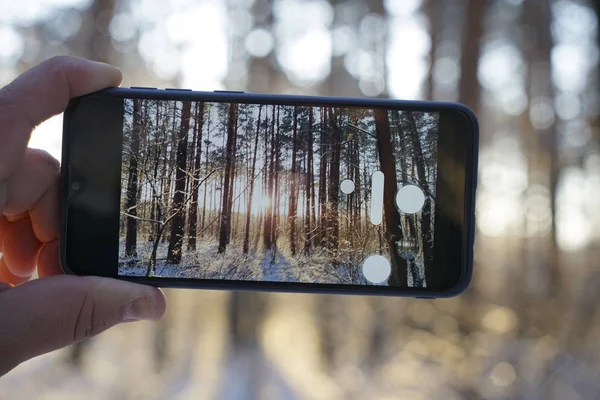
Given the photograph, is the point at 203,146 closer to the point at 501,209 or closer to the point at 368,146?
the point at 368,146

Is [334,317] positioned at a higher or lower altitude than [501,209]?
lower

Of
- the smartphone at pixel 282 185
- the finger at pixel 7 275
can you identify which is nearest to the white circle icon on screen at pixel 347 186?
the smartphone at pixel 282 185

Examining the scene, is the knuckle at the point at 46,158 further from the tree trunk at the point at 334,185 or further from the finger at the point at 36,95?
the tree trunk at the point at 334,185

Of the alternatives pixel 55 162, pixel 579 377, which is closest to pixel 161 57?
pixel 55 162

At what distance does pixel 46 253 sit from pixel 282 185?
0.31 m

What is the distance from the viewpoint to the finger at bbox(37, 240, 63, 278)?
0.52 metres

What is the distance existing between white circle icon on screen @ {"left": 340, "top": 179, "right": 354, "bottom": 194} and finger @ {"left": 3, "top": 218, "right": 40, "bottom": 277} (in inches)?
15.7

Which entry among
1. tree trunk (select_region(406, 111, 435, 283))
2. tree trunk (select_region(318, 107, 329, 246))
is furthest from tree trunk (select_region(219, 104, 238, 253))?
tree trunk (select_region(406, 111, 435, 283))

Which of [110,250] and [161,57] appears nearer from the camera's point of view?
[110,250]

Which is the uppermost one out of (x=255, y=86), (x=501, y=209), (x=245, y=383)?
(x=255, y=86)

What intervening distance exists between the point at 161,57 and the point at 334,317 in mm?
800

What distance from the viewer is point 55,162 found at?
20.4 inches

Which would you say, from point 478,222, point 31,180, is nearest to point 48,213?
point 31,180

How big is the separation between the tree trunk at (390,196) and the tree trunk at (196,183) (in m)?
0.21
